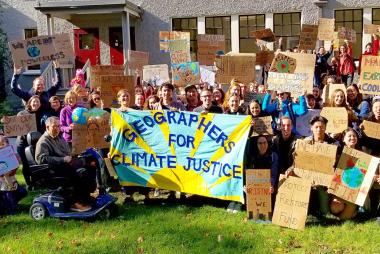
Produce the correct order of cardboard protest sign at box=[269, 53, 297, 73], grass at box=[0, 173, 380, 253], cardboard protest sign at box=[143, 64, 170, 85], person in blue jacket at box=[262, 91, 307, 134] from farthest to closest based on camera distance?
cardboard protest sign at box=[143, 64, 170, 85], cardboard protest sign at box=[269, 53, 297, 73], person in blue jacket at box=[262, 91, 307, 134], grass at box=[0, 173, 380, 253]

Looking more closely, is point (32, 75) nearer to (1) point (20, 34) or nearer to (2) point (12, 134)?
(1) point (20, 34)

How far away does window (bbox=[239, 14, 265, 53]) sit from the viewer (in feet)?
54.3

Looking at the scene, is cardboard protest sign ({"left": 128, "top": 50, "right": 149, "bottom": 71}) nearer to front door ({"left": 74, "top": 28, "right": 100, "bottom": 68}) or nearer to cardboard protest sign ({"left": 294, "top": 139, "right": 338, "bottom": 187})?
cardboard protest sign ({"left": 294, "top": 139, "right": 338, "bottom": 187})

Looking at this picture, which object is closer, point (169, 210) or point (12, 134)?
point (169, 210)

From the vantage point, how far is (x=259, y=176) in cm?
610

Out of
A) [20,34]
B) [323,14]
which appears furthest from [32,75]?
[323,14]

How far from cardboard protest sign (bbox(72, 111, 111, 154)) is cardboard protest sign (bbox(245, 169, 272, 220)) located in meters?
2.29

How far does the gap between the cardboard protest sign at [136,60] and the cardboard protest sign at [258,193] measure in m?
5.18

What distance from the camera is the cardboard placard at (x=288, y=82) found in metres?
7.75

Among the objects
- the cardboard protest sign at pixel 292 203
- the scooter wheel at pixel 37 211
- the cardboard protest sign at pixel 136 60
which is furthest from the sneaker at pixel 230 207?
the cardboard protest sign at pixel 136 60

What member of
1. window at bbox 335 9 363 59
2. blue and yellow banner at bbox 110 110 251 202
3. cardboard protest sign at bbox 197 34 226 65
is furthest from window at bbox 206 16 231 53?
blue and yellow banner at bbox 110 110 251 202

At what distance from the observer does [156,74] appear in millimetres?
10758

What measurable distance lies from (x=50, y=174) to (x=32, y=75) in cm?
1377

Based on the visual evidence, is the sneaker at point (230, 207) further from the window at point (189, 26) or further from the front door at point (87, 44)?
the front door at point (87, 44)
